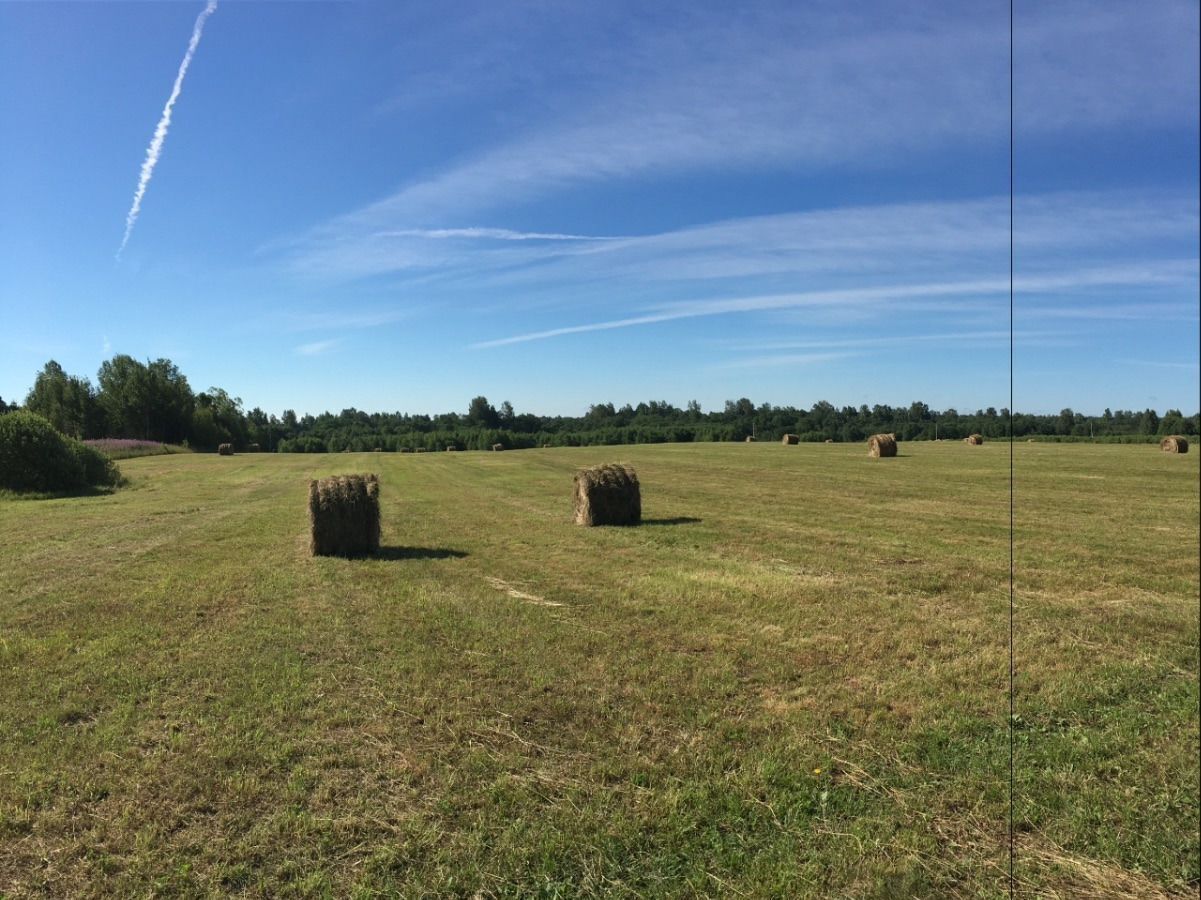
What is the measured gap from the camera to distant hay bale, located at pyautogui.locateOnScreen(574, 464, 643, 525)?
13953 millimetres

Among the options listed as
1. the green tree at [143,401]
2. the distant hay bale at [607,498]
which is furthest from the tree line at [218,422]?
the distant hay bale at [607,498]

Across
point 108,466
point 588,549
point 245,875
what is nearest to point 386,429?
point 108,466

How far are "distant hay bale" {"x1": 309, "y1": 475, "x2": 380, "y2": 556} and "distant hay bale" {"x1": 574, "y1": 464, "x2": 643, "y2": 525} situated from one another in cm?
433

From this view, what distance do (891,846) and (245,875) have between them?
2.93 meters

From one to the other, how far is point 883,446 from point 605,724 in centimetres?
3210

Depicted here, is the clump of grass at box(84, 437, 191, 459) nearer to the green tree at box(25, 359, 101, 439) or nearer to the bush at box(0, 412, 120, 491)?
the green tree at box(25, 359, 101, 439)

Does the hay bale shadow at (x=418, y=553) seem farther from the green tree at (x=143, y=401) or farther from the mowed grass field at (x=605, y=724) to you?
the green tree at (x=143, y=401)

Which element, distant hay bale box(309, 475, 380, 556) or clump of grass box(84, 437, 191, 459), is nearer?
distant hay bale box(309, 475, 380, 556)

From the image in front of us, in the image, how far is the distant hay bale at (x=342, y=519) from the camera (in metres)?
10.8

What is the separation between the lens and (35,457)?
69.3 ft

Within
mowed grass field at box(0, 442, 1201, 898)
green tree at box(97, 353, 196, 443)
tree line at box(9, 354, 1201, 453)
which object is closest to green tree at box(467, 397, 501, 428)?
tree line at box(9, 354, 1201, 453)

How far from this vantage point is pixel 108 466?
24828mm

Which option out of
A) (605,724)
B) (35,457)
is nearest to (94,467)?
(35,457)

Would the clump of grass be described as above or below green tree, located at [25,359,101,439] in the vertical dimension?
below
